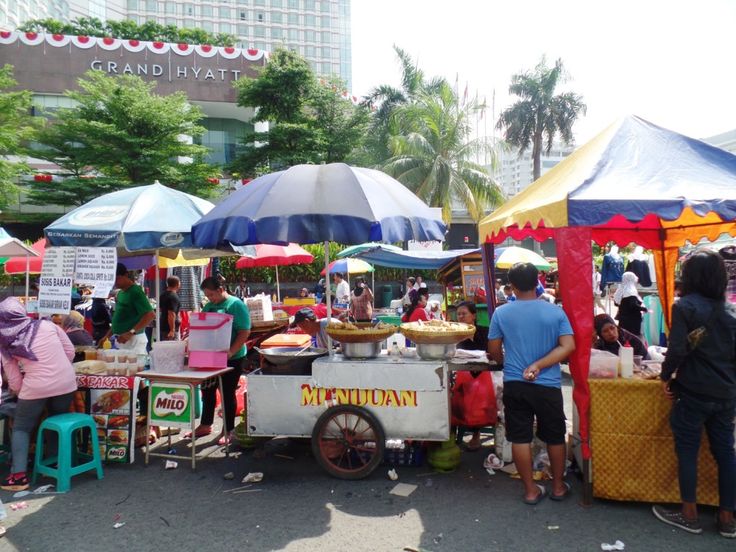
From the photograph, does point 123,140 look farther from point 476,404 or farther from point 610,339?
point 610,339

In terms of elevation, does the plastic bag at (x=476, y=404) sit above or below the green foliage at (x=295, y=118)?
below

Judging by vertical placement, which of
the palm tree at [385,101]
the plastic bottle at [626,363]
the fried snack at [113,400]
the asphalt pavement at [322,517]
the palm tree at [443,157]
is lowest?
the asphalt pavement at [322,517]

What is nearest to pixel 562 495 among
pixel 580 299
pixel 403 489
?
pixel 403 489

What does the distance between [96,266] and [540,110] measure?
36.1 metres

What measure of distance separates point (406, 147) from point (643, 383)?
811 inches

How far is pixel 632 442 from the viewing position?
3.87 metres

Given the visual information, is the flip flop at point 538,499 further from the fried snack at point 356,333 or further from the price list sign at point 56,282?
the price list sign at point 56,282

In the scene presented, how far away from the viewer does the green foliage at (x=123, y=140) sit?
22.1m

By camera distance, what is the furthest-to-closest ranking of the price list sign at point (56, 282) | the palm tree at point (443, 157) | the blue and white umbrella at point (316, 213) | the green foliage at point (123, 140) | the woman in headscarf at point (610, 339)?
the palm tree at point (443, 157) < the green foliage at point (123, 140) < the woman in headscarf at point (610, 339) < the price list sign at point (56, 282) < the blue and white umbrella at point (316, 213)

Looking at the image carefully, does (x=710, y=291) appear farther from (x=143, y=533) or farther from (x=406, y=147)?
(x=406, y=147)

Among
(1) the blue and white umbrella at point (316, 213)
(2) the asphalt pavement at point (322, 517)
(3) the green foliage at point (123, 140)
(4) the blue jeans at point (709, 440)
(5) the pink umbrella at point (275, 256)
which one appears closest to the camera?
(4) the blue jeans at point (709, 440)

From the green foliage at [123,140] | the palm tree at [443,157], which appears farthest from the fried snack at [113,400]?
the palm tree at [443,157]

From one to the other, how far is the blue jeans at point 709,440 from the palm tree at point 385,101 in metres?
26.8

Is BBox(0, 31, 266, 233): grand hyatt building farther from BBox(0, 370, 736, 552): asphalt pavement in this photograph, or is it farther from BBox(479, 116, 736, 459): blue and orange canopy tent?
BBox(479, 116, 736, 459): blue and orange canopy tent
